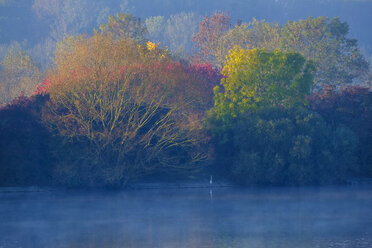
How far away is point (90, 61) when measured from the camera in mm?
48000

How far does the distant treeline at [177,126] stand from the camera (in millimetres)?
39906

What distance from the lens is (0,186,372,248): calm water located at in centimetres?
2245

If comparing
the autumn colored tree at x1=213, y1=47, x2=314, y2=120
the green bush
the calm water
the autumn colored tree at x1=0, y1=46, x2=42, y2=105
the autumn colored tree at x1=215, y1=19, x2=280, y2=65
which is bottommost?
the calm water

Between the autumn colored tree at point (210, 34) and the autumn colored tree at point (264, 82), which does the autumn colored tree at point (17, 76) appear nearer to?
the autumn colored tree at point (210, 34)

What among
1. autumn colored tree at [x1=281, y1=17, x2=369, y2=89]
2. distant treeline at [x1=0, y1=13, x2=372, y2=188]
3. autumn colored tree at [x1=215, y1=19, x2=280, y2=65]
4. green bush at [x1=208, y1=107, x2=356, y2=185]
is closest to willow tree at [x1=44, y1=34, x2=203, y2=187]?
distant treeline at [x1=0, y1=13, x2=372, y2=188]

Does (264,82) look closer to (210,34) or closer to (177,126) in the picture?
(177,126)

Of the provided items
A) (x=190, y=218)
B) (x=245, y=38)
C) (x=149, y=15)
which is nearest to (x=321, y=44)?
(x=245, y=38)

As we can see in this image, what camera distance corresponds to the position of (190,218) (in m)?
28.4

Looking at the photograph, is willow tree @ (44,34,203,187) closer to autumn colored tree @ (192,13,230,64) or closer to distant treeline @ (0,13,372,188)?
distant treeline @ (0,13,372,188)

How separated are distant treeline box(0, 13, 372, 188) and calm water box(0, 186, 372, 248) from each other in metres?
2.28

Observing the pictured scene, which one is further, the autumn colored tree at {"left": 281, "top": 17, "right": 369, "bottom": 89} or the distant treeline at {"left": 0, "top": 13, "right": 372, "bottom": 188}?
the autumn colored tree at {"left": 281, "top": 17, "right": 369, "bottom": 89}

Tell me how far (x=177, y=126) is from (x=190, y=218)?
1280 cm

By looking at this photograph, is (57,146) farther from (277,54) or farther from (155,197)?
(277,54)

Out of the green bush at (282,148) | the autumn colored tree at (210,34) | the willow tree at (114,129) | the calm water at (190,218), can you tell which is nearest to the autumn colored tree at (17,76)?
the autumn colored tree at (210,34)
